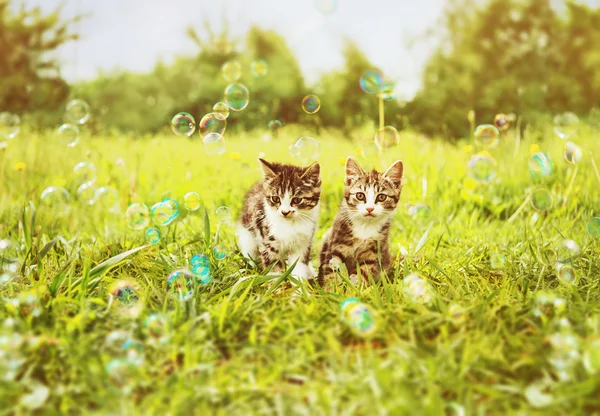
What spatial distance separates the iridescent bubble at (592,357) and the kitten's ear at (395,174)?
6.33 feet

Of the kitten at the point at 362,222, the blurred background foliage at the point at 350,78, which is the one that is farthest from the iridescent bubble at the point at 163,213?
the blurred background foliage at the point at 350,78

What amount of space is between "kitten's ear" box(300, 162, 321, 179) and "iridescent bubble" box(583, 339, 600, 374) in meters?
2.23

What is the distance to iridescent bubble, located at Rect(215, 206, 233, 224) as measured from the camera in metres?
5.05

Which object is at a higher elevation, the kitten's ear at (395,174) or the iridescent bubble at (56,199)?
the kitten's ear at (395,174)

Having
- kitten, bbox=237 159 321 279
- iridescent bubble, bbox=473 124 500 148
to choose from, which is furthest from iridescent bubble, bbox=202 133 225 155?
iridescent bubble, bbox=473 124 500 148

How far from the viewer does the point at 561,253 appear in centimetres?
457

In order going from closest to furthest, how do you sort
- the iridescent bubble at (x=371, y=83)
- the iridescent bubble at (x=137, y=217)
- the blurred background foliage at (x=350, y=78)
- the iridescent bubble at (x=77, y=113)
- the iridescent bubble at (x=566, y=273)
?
the iridescent bubble at (x=566, y=273), the iridescent bubble at (x=137, y=217), the iridescent bubble at (x=371, y=83), the iridescent bubble at (x=77, y=113), the blurred background foliage at (x=350, y=78)

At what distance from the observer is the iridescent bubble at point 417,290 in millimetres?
3590

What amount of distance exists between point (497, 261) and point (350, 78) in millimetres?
9931

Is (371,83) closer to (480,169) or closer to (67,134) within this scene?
(480,169)

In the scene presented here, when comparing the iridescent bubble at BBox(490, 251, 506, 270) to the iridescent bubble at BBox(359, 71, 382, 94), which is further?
the iridescent bubble at BBox(359, 71, 382, 94)

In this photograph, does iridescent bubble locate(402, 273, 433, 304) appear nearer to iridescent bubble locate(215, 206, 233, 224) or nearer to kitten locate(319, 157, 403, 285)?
kitten locate(319, 157, 403, 285)

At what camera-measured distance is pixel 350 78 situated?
13.7 m

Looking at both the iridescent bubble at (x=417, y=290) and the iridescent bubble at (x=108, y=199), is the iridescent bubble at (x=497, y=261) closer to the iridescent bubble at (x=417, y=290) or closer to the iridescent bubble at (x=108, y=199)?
the iridescent bubble at (x=417, y=290)
